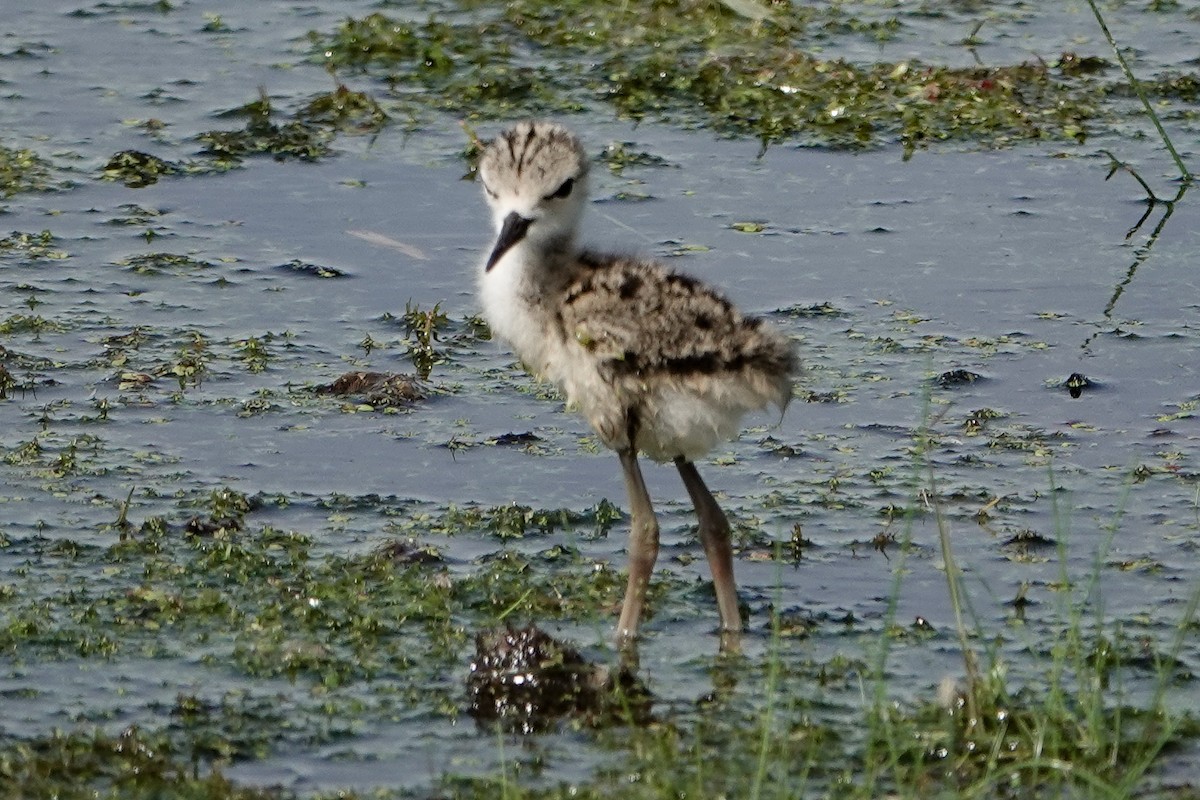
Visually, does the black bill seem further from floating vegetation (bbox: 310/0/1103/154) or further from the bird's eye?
floating vegetation (bbox: 310/0/1103/154)

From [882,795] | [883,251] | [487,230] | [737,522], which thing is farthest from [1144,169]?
[882,795]

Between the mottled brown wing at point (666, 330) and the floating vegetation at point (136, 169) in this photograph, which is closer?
the mottled brown wing at point (666, 330)

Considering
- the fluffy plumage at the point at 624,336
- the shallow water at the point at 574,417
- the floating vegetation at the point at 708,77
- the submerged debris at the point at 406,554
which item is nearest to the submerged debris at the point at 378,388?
the shallow water at the point at 574,417

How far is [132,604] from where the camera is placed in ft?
16.2

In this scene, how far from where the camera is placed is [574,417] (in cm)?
620

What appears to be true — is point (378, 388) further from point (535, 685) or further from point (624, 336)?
point (535, 685)

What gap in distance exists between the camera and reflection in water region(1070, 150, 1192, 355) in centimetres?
699

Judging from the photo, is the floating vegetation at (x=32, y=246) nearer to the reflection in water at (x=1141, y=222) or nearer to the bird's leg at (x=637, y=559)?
the bird's leg at (x=637, y=559)

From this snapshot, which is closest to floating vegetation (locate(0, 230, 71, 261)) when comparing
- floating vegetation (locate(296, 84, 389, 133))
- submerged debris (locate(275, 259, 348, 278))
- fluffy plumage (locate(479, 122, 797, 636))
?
submerged debris (locate(275, 259, 348, 278))

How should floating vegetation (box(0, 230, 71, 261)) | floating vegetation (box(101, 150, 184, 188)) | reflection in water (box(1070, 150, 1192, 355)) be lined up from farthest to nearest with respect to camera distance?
floating vegetation (box(101, 150, 184, 188)) < floating vegetation (box(0, 230, 71, 261)) < reflection in water (box(1070, 150, 1192, 355))

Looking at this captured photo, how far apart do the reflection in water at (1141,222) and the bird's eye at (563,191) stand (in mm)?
2361

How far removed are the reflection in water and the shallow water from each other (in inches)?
0.7

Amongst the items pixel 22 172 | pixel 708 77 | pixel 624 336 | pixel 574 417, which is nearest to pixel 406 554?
pixel 624 336

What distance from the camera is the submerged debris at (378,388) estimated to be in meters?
6.20
